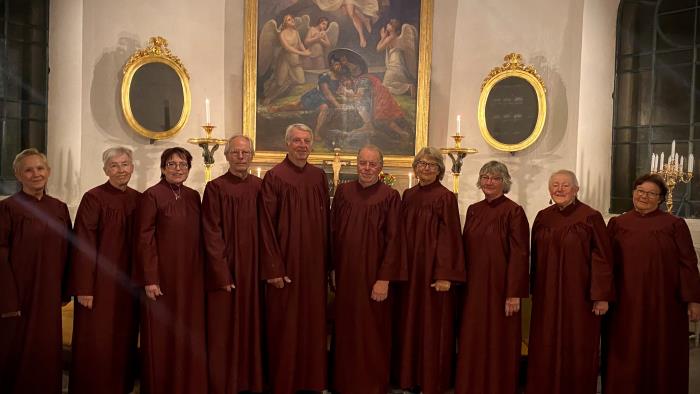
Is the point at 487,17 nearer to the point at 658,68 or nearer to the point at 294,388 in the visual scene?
the point at 658,68

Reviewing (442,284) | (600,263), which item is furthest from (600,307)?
(442,284)

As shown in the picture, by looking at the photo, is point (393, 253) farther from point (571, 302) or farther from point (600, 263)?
point (600, 263)

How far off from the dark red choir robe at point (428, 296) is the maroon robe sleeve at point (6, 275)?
275 centimetres

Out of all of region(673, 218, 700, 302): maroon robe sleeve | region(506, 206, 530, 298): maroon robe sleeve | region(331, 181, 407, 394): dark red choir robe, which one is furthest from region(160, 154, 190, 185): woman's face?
region(673, 218, 700, 302): maroon robe sleeve

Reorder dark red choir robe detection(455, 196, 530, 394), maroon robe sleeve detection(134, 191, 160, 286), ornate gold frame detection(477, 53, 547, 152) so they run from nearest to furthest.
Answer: maroon robe sleeve detection(134, 191, 160, 286), dark red choir robe detection(455, 196, 530, 394), ornate gold frame detection(477, 53, 547, 152)

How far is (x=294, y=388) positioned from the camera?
13.4ft

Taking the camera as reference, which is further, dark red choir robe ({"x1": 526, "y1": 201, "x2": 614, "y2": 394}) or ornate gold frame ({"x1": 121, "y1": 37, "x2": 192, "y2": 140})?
ornate gold frame ({"x1": 121, "y1": 37, "x2": 192, "y2": 140})

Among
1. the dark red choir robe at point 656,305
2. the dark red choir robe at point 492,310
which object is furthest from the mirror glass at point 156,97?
the dark red choir robe at point 656,305

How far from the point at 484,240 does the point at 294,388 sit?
1.82 meters

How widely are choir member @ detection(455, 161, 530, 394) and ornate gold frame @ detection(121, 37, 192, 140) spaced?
4738mm

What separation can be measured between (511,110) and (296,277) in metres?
4.73

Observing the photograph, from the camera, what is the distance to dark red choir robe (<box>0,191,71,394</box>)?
372cm

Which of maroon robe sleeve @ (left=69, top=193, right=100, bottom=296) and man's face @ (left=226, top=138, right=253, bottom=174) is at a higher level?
man's face @ (left=226, top=138, right=253, bottom=174)

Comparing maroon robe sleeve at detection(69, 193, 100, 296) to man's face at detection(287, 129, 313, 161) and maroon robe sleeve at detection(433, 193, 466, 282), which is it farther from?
maroon robe sleeve at detection(433, 193, 466, 282)
